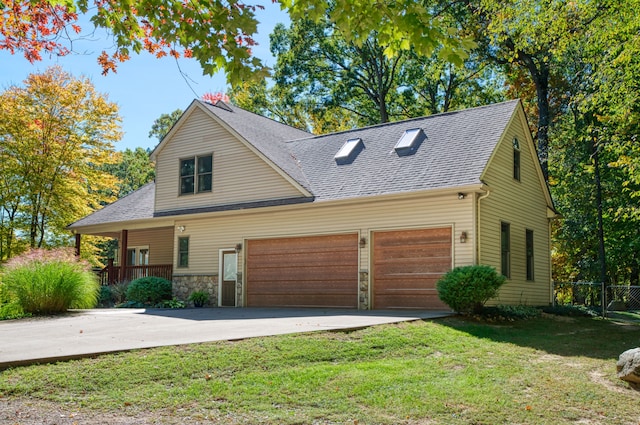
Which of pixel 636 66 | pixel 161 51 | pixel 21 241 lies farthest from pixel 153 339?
pixel 21 241

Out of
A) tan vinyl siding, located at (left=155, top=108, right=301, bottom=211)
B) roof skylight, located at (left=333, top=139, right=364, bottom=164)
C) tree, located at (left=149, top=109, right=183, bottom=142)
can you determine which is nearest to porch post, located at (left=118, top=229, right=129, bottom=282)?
tan vinyl siding, located at (left=155, top=108, right=301, bottom=211)

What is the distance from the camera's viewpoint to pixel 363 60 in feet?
110

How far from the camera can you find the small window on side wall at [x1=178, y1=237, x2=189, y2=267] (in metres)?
20.8

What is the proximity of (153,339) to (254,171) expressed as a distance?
10290mm

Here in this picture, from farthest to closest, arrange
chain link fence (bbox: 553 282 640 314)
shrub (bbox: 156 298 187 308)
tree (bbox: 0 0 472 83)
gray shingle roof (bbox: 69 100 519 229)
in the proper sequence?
chain link fence (bbox: 553 282 640 314) → shrub (bbox: 156 298 187 308) → gray shingle roof (bbox: 69 100 519 229) → tree (bbox: 0 0 472 83)

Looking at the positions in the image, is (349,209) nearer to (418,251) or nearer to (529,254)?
(418,251)

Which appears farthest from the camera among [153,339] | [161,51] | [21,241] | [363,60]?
[363,60]

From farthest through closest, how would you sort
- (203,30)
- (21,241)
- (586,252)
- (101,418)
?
(586,252) < (21,241) < (203,30) < (101,418)

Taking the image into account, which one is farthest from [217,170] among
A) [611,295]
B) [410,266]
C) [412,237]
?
[611,295]

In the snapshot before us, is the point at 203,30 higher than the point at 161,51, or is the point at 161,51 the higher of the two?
the point at 161,51

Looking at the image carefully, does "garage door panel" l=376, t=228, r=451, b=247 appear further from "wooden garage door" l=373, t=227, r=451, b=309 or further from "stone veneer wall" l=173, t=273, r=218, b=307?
"stone veneer wall" l=173, t=273, r=218, b=307

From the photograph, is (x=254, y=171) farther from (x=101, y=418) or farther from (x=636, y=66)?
(x=101, y=418)

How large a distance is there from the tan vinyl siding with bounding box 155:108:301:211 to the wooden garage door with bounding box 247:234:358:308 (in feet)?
5.21

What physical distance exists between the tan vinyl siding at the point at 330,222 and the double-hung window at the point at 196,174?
1.12 m
